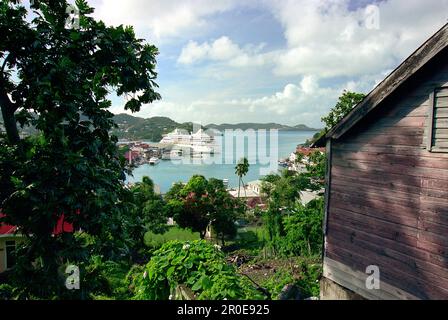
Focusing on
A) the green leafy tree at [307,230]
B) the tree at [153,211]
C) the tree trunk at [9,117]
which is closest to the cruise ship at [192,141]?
the tree at [153,211]

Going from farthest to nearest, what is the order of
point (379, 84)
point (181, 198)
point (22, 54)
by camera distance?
1. point (181, 198)
2. point (379, 84)
3. point (22, 54)

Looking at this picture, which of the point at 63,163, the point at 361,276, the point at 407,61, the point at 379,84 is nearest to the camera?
the point at 63,163

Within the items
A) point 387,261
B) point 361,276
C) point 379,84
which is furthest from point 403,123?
point 361,276

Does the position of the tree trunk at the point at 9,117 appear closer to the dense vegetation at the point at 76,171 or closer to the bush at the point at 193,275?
the dense vegetation at the point at 76,171

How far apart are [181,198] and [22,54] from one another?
32003mm

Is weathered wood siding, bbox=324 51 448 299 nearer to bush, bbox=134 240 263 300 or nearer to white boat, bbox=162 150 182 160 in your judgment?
bush, bbox=134 240 263 300

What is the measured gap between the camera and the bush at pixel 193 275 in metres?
4.15

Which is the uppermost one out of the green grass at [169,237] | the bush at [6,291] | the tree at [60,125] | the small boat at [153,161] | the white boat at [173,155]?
the tree at [60,125]

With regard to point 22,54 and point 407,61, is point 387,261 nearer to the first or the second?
point 407,61

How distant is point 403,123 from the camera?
6.24 meters

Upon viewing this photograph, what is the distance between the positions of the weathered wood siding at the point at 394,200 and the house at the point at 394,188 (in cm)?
2

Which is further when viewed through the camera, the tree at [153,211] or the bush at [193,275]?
the tree at [153,211]

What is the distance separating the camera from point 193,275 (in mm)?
4578

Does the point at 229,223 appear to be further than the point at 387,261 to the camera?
Yes
